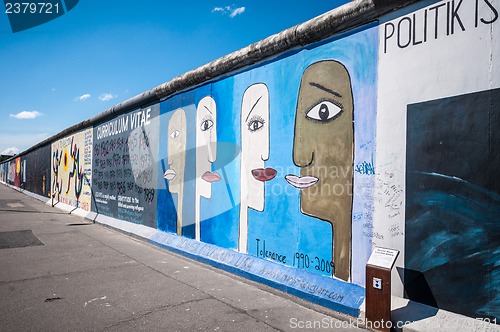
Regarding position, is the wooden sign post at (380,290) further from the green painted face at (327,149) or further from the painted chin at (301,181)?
the painted chin at (301,181)

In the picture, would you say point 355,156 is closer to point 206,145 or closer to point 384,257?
point 384,257

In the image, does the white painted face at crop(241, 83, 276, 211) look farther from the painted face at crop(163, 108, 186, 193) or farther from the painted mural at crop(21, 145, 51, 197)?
the painted mural at crop(21, 145, 51, 197)

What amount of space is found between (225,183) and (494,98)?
14.6 ft

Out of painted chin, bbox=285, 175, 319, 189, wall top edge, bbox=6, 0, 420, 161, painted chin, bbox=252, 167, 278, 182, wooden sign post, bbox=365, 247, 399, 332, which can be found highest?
wall top edge, bbox=6, 0, 420, 161

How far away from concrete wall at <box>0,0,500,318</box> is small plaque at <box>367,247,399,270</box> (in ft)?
0.86

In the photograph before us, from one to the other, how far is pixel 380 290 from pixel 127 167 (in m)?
9.14

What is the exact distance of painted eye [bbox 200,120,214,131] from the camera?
269 inches

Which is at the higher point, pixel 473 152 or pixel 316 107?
pixel 316 107

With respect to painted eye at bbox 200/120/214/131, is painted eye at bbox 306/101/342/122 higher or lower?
lower

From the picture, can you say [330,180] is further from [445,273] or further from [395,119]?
[445,273]

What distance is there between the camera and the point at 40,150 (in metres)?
25.5

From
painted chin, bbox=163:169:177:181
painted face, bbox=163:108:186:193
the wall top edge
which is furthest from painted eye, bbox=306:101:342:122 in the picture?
painted chin, bbox=163:169:177:181

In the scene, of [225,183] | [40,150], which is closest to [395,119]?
[225,183]

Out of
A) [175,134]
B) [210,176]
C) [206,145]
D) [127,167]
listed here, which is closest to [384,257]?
[210,176]
